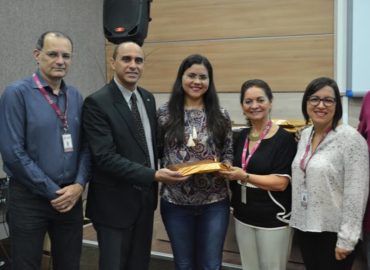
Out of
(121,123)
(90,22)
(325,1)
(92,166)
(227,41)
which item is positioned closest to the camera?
(121,123)

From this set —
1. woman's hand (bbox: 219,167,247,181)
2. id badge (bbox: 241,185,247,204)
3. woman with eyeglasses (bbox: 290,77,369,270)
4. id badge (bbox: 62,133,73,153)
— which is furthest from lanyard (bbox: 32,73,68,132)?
woman with eyeglasses (bbox: 290,77,369,270)

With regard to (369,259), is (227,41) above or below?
above

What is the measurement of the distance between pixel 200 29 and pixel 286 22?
98 centimetres

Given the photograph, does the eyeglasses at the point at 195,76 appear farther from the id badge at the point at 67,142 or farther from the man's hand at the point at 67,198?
the man's hand at the point at 67,198

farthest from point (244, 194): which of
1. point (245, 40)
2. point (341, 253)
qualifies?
point (245, 40)

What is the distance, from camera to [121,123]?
6.18 feet

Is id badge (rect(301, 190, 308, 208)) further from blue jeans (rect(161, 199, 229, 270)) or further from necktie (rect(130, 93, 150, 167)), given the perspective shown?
necktie (rect(130, 93, 150, 167))

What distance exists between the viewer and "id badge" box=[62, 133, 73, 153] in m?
1.92

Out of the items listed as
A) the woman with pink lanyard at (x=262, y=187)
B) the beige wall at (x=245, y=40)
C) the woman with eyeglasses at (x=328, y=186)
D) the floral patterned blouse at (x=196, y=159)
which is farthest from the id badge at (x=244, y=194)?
the beige wall at (x=245, y=40)

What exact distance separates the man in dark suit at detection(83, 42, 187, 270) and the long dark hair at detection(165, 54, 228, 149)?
0.13 metres

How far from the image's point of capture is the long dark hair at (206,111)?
6.40ft

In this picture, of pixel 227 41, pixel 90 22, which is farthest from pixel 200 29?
pixel 90 22

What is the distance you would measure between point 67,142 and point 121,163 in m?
0.31

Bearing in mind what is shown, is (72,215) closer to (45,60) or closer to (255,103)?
(45,60)
